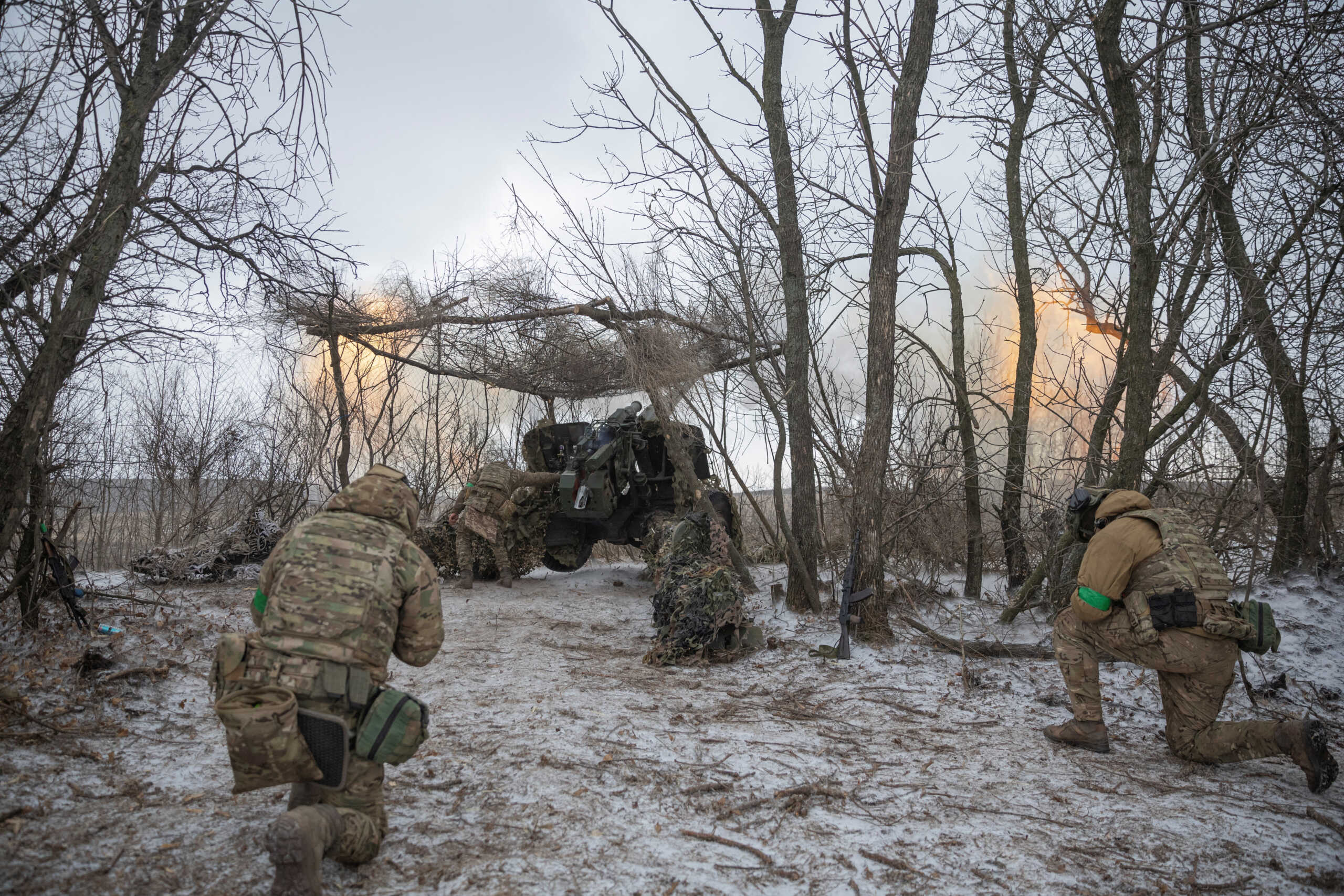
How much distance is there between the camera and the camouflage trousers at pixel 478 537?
8492 millimetres

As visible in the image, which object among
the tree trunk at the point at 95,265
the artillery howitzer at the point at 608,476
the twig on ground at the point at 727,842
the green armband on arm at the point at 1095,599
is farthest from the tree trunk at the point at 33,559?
the green armband on arm at the point at 1095,599

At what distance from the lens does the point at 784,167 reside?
23.7 feet

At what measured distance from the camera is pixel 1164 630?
152 inches

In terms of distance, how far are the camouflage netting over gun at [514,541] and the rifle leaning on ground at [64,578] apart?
388cm

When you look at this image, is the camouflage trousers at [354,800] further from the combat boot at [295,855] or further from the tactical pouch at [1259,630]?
the tactical pouch at [1259,630]

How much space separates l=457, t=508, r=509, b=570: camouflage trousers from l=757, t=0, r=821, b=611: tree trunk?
11.1 feet

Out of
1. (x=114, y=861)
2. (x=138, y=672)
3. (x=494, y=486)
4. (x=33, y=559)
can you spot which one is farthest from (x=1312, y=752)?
(x=494, y=486)

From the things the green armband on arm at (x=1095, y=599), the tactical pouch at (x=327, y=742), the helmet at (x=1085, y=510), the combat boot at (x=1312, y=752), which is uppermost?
the helmet at (x=1085, y=510)

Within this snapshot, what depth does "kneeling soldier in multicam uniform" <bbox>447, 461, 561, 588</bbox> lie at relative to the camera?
8.45m

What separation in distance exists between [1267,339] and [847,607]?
11.3ft

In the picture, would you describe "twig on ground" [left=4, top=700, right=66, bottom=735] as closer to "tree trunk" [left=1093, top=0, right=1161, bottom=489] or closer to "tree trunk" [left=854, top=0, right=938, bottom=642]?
"tree trunk" [left=854, top=0, right=938, bottom=642]

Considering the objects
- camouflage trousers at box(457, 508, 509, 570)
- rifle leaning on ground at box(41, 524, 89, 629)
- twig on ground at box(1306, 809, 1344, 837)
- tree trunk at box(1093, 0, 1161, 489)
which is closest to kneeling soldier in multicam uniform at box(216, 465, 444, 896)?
Result: rifle leaning on ground at box(41, 524, 89, 629)

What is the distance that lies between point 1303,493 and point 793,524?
152 inches

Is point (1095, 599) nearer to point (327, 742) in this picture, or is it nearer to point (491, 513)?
point (327, 742)
